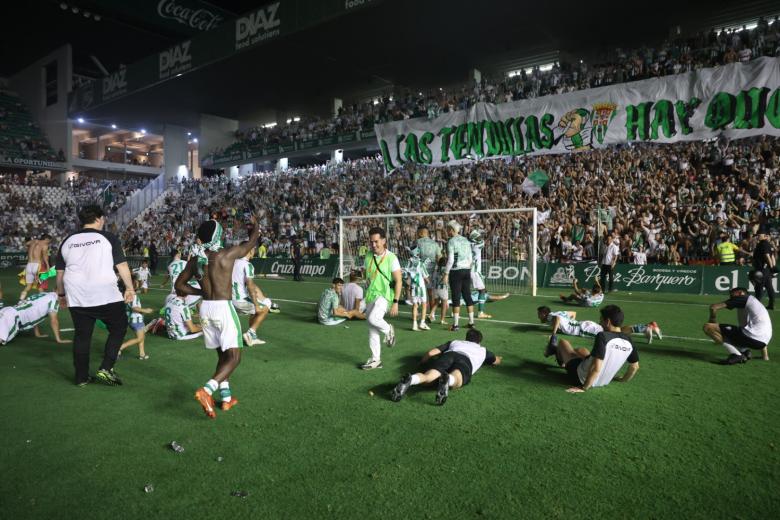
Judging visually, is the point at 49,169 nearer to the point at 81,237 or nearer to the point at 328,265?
the point at 328,265

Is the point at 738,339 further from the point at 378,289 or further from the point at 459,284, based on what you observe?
the point at 378,289

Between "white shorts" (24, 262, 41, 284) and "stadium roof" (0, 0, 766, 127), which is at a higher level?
"stadium roof" (0, 0, 766, 127)

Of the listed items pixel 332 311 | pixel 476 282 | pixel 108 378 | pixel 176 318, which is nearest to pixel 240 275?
pixel 176 318

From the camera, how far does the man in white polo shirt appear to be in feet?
16.8

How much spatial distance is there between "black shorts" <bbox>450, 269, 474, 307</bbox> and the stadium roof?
16637mm

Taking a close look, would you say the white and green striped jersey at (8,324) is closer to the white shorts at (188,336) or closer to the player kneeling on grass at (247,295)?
the white shorts at (188,336)

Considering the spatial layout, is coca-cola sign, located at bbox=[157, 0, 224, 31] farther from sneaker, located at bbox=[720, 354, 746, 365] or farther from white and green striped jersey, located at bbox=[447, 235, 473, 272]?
sneaker, located at bbox=[720, 354, 746, 365]

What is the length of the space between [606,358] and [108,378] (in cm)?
548

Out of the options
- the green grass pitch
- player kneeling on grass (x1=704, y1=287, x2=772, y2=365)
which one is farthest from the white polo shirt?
player kneeling on grass (x1=704, y1=287, x2=772, y2=365)

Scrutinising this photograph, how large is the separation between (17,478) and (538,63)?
1141 inches

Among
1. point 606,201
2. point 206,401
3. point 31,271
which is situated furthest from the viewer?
point 606,201

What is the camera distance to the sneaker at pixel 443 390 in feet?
15.0

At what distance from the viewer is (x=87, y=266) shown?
5.14 metres

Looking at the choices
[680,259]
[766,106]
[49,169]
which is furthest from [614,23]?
[49,169]
